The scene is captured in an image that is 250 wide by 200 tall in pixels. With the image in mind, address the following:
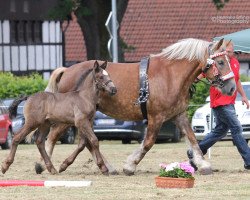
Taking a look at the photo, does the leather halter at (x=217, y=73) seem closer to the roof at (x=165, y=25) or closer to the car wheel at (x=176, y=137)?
the car wheel at (x=176, y=137)

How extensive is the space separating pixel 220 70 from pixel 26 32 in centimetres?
3887

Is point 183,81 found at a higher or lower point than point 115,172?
higher

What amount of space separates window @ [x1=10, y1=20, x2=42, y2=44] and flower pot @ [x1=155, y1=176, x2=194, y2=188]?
39634 mm

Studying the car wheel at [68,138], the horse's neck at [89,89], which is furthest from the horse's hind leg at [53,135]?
the car wheel at [68,138]

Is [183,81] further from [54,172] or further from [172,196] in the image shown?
[172,196]

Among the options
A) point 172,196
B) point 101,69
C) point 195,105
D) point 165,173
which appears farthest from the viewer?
point 195,105

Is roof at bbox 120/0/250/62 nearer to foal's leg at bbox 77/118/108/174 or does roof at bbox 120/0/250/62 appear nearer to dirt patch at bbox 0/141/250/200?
dirt patch at bbox 0/141/250/200

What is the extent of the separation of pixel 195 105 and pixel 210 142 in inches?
761

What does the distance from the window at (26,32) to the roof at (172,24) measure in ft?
22.1

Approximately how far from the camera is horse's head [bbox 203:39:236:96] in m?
18.3

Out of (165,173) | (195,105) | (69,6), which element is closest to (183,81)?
(165,173)

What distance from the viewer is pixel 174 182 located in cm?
1577

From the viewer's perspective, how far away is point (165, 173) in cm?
1588

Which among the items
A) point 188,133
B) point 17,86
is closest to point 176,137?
point 17,86
